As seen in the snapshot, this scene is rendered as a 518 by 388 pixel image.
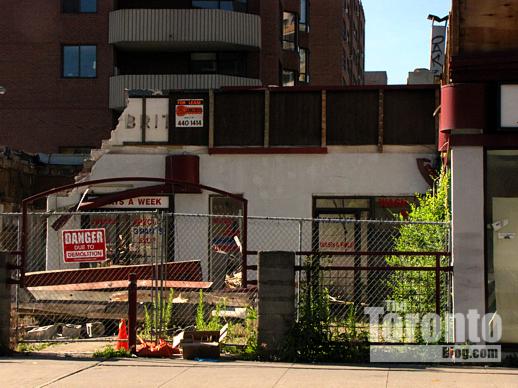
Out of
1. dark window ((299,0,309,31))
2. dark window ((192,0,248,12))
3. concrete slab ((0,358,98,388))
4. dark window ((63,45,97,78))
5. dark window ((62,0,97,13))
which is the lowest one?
concrete slab ((0,358,98,388))

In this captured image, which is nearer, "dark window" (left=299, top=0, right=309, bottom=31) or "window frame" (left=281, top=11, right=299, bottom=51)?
"window frame" (left=281, top=11, right=299, bottom=51)

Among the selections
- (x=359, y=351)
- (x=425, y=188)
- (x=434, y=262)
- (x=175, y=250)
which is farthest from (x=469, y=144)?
(x=175, y=250)

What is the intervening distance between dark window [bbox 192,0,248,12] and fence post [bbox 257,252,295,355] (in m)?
28.1

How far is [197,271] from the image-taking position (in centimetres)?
1886

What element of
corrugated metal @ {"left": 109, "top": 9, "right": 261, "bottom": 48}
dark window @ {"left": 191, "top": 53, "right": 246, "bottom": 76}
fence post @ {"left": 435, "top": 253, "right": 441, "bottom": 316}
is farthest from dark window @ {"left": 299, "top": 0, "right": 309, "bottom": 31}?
fence post @ {"left": 435, "top": 253, "right": 441, "bottom": 316}

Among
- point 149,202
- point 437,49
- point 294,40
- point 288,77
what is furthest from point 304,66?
point 149,202

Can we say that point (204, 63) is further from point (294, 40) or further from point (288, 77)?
point (294, 40)

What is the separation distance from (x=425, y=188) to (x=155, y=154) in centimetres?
665

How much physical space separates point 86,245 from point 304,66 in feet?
123

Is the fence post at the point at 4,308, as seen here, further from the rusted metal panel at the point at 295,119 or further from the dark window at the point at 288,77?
the dark window at the point at 288,77

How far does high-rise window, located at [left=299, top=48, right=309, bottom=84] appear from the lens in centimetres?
5018

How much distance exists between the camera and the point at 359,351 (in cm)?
1175

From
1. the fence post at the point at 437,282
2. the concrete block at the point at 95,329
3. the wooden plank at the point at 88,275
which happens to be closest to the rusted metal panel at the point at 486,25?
the fence post at the point at 437,282

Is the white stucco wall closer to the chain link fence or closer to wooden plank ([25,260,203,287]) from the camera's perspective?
the chain link fence
